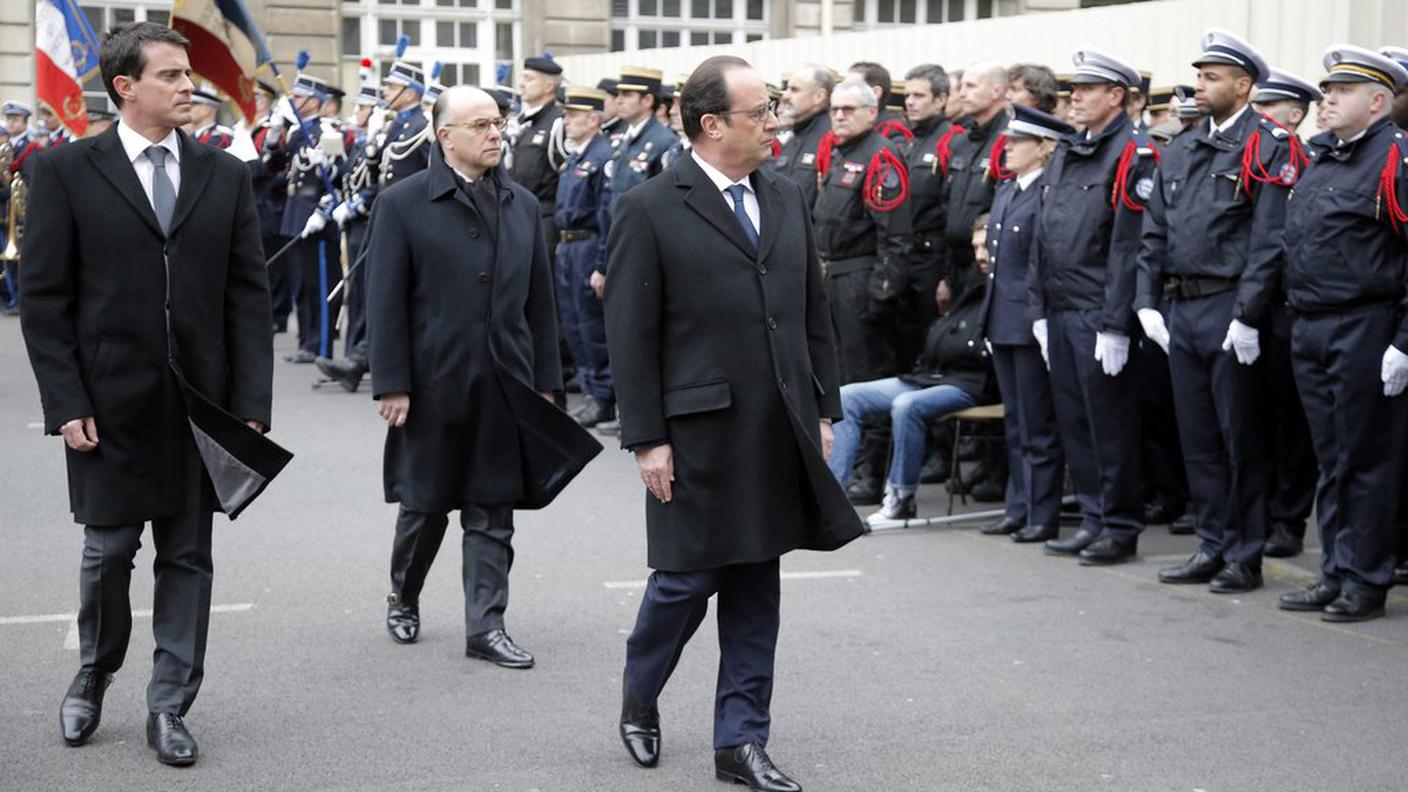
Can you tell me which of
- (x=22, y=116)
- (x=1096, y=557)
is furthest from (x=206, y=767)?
(x=22, y=116)

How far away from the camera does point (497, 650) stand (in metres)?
6.76

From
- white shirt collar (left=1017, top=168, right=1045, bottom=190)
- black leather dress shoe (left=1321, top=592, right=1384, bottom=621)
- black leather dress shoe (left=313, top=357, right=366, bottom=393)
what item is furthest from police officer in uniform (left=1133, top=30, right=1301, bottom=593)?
black leather dress shoe (left=313, top=357, right=366, bottom=393)

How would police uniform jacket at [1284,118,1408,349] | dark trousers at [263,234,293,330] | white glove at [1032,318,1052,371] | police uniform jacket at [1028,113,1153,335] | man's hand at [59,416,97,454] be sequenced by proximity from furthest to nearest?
dark trousers at [263,234,293,330] → white glove at [1032,318,1052,371] → police uniform jacket at [1028,113,1153,335] → police uniform jacket at [1284,118,1408,349] → man's hand at [59,416,97,454]

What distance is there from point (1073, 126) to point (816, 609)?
281cm

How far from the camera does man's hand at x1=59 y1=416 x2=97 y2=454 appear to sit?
551cm

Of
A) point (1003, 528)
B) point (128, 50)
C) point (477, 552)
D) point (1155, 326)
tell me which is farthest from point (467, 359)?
point (1003, 528)

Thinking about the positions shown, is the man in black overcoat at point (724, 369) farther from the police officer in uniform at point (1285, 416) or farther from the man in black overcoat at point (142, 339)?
the police officer in uniform at point (1285, 416)

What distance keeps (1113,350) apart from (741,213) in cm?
358

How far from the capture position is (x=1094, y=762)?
559cm

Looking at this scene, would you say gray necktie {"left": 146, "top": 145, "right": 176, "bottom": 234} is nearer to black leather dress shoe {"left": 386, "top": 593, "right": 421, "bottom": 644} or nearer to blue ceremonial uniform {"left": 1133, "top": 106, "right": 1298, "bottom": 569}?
black leather dress shoe {"left": 386, "top": 593, "right": 421, "bottom": 644}

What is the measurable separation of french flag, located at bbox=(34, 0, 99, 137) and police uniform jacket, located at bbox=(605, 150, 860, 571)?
39.0 ft

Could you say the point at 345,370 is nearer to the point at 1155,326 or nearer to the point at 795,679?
the point at 1155,326

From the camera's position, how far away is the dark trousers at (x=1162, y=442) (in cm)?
954

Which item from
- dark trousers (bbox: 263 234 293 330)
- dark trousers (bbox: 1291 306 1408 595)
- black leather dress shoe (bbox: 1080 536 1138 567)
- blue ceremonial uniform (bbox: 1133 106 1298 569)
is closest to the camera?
dark trousers (bbox: 1291 306 1408 595)
